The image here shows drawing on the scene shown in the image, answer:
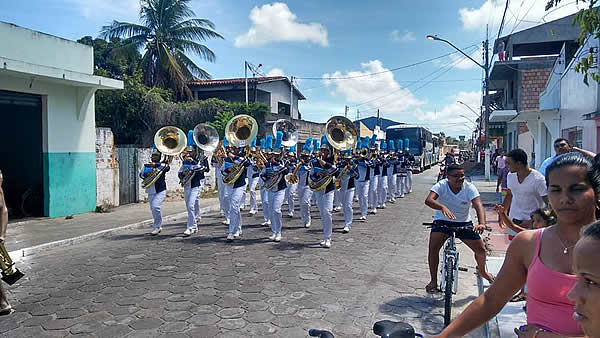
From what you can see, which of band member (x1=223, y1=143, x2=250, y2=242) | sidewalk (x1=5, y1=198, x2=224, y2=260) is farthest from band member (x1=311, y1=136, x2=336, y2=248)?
sidewalk (x1=5, y1=198, x2=224, y2=260)

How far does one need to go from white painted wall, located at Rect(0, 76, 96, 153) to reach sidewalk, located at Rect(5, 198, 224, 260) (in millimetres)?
1945

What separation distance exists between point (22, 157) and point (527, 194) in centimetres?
1217

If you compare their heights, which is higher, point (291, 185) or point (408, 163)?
point (408, 163)

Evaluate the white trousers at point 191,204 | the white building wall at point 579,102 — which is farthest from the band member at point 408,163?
the white trousers at point 191,204

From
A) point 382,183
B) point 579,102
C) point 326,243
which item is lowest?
point 326,243

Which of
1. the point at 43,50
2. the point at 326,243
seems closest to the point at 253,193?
the point at 326,243

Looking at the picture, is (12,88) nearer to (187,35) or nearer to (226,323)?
(226,323)

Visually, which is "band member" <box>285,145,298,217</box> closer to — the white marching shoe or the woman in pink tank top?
the white marching shoe

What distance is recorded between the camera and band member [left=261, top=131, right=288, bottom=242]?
8516mm

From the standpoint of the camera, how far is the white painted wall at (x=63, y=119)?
35.1 ft

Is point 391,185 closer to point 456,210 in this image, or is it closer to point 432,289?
point 432,289

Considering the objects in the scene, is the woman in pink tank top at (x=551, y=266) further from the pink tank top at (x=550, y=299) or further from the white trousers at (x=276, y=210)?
the white trousers at (x=276, y=210)

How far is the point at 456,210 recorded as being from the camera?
16.5 feet

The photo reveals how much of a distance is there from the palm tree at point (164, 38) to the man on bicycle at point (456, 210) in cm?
2049
